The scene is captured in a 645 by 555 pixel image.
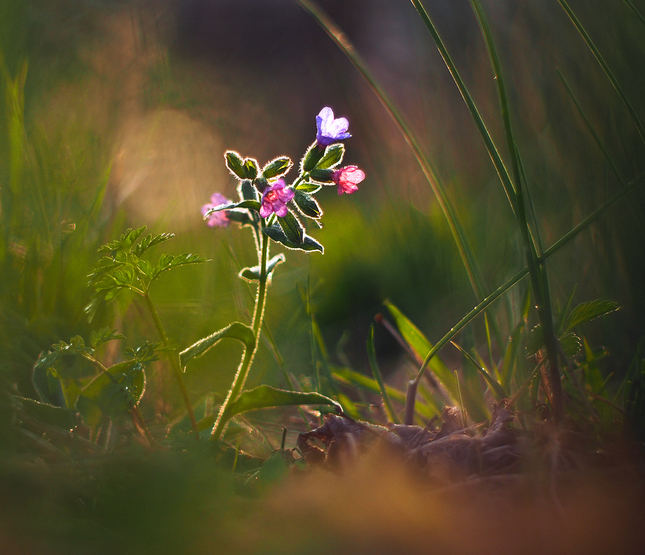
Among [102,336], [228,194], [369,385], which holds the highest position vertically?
[228,194]

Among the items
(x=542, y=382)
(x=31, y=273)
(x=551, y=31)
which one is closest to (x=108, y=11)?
(x=31, y=273)

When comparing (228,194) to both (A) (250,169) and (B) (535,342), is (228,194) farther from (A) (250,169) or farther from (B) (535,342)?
(B) (535,342)

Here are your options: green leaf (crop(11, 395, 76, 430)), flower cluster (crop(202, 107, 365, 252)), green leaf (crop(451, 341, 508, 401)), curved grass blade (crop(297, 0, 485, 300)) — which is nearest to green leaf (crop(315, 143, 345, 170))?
flower cluster (crop(202, 107, 365, 252))

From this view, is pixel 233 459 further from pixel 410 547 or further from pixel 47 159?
pixel 47 159

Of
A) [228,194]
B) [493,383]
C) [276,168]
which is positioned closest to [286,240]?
[276,168]

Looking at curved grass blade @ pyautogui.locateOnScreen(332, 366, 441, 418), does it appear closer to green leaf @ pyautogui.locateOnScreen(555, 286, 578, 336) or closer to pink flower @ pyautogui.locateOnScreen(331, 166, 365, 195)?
green leaf @ pyautogui.locateOnScreen(555, 286, 578, 336)

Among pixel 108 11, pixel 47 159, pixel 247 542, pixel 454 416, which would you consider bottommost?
pixel 454 416

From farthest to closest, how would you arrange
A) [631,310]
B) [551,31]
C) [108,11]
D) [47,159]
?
[108,11] < [47,159] < [551,31] < [631,310]
